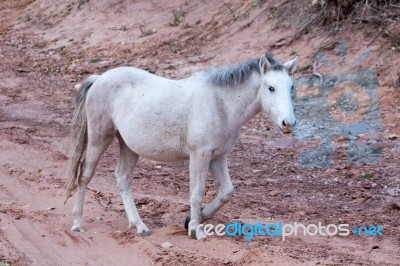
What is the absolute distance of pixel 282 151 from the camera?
1057 cm

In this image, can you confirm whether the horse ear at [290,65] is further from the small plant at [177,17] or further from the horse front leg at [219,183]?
the small plant at [177,17]

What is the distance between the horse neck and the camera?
6824 millimetres

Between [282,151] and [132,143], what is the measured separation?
395cm

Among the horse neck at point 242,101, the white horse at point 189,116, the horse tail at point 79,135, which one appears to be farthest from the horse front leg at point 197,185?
the horse tail at point 79,135

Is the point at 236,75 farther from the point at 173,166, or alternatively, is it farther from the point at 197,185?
the point at 173,166

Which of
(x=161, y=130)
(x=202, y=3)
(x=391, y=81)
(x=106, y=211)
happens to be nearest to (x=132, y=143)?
(x=161, y=130)

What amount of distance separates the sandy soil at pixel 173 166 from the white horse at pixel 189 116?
0.49m

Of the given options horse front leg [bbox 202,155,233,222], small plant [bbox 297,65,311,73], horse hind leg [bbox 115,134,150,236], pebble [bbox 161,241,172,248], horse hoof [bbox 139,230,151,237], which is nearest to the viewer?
pebble [bbox 161,241,172,248]

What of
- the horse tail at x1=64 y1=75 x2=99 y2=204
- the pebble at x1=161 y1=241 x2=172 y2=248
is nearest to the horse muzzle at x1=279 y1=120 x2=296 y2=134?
the pebble at x1=161 y1=241 x2=172 y2=248

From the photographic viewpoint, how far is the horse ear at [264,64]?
668 centimetres

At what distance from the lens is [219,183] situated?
701 centimetres

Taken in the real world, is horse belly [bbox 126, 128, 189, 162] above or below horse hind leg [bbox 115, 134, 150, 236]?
above

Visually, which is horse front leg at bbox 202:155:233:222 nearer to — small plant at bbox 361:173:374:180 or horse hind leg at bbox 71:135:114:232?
horse hind leg at bbox 71:135:114:232

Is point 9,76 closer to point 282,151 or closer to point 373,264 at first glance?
point 282,151
